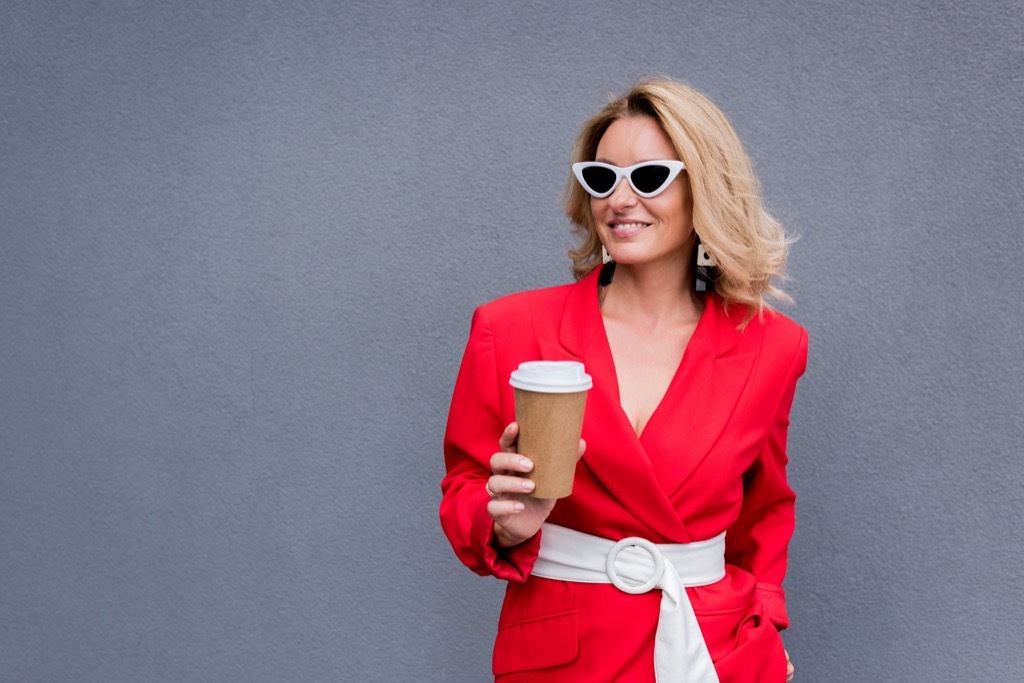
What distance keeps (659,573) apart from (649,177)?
763 mm

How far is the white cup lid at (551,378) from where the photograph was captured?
1.48m

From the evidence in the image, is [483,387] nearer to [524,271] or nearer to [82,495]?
[524,271]

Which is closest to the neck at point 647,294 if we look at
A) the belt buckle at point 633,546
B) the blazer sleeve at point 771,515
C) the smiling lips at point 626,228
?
the smiling lips at point 626,228

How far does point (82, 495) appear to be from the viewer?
3.29m

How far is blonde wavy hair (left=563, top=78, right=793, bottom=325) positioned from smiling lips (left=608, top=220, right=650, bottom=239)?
12 cm

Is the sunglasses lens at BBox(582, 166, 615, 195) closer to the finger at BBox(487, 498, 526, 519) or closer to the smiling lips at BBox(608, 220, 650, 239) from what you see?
the smiling lips at BBox(608, 220, 650, 239)

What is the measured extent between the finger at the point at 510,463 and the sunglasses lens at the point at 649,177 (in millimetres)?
674

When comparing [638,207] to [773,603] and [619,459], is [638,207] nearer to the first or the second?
[619,459]

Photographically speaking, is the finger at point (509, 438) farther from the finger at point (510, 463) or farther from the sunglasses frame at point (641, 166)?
the sunglasses frame at point (641, 166)

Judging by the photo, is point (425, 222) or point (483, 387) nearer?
point (483, 387)

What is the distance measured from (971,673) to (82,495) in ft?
9.33

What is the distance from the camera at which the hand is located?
5.10 feet

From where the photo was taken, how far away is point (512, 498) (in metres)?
1.64

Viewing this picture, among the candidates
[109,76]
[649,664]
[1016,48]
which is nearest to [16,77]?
[109,76]
